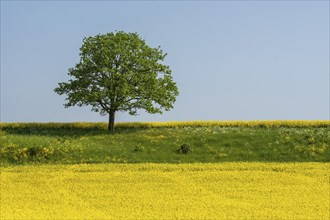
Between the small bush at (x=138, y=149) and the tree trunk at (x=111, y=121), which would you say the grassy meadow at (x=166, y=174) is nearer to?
the small bush at (x=138, y=149)

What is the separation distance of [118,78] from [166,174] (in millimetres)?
25743

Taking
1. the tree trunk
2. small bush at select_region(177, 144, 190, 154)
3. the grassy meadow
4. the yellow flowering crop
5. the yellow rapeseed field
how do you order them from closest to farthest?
the yellow rapeseed field → the grassy meadow → small bush at select_region(177, 144, 190, 154) → the tree trunk → the yellow flowering crop

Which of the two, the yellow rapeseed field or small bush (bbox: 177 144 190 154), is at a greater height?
small bush (bbox: 177 144 190 154)

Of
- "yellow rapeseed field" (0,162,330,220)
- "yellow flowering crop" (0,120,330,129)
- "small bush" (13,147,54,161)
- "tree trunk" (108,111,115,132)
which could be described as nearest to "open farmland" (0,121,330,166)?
"small bush" (13,147,54,161)

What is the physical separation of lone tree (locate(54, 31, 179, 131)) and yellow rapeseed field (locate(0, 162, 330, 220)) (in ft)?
67.6

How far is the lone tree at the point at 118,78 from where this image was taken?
58438 mm

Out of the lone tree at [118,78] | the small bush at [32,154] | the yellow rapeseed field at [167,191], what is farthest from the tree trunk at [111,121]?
the yellow rapeseed field at [167,191]

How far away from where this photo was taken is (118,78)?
58.8 meters

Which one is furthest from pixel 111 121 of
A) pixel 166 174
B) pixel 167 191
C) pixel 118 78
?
pixel 167 191

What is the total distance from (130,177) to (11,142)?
16.7m

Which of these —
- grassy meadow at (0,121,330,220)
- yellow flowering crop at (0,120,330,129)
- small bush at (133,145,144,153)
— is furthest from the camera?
yellow flowering crop at (0,120,330,129)

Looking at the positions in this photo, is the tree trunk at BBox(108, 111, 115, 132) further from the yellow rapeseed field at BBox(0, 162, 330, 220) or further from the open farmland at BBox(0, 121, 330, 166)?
the yellow rapeseed field at BBox(0, 162, 330, 220)

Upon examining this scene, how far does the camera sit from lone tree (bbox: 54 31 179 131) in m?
58.4

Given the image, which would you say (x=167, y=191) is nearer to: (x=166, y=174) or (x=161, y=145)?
(x=166, y=174)
